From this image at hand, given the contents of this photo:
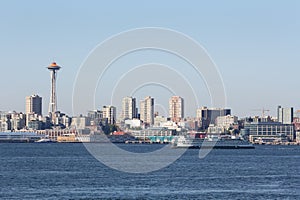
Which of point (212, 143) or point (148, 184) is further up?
point (212, 143)

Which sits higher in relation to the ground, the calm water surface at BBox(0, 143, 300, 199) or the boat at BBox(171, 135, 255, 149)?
the boat at BBox(171, 135, 255, 149)

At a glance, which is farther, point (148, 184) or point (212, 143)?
point (212, 143)

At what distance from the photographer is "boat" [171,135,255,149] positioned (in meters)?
141

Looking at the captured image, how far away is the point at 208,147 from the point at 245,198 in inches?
3649

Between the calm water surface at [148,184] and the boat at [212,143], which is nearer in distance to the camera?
the calm water surface at [148,184]

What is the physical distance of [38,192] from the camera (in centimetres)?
4809

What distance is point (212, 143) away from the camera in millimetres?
142125

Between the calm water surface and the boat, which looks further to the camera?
the boat

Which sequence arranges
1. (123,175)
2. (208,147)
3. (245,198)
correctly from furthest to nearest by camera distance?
(208,147) → (123,175) → (245,198)

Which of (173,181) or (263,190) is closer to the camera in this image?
(263,190)

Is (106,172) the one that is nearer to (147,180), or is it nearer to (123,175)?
(123,175)

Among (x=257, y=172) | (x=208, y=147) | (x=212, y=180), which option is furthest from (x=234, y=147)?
(x=212, y=180)

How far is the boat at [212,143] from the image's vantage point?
462 ft

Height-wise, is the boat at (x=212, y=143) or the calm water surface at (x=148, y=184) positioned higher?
the boat at (x=212, y=143)
